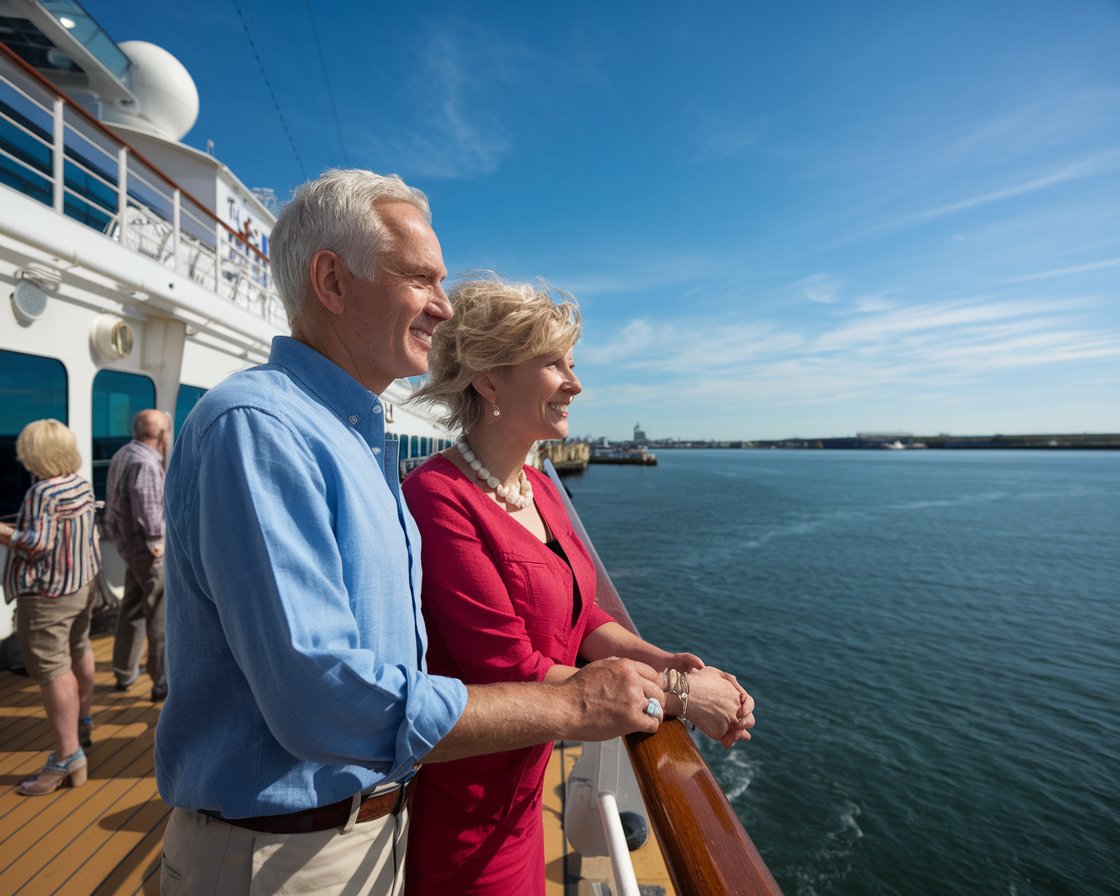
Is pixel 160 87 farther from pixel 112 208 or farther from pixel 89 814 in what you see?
pixel 89 814

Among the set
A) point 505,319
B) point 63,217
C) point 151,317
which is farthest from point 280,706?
point 151,317

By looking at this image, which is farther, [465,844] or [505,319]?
[505,319]

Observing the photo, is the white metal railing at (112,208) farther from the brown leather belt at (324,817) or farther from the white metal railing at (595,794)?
the brown leather belt at (324,817)

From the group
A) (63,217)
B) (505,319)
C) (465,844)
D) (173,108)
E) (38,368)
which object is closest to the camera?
(465,844)

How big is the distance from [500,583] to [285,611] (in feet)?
1.93

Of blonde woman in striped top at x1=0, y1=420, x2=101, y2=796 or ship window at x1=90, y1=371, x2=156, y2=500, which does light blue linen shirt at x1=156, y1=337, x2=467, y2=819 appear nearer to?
blonde woman in striped top at x1=0, y1=420, x2=101, y2=796

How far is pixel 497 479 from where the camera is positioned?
1.51 meters

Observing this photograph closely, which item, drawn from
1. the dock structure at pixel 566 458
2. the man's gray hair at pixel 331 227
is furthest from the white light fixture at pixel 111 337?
the dock structure at pixel 566 458

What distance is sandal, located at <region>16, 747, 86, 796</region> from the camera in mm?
2756

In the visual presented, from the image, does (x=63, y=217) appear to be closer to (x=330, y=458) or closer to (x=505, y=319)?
(x=505, y=319)

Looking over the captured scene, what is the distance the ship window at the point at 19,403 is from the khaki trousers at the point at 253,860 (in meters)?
4.41

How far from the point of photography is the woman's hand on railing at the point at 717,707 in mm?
1306

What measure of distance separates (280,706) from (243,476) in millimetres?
290

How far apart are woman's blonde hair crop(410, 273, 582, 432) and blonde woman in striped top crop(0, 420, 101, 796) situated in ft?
7.16
